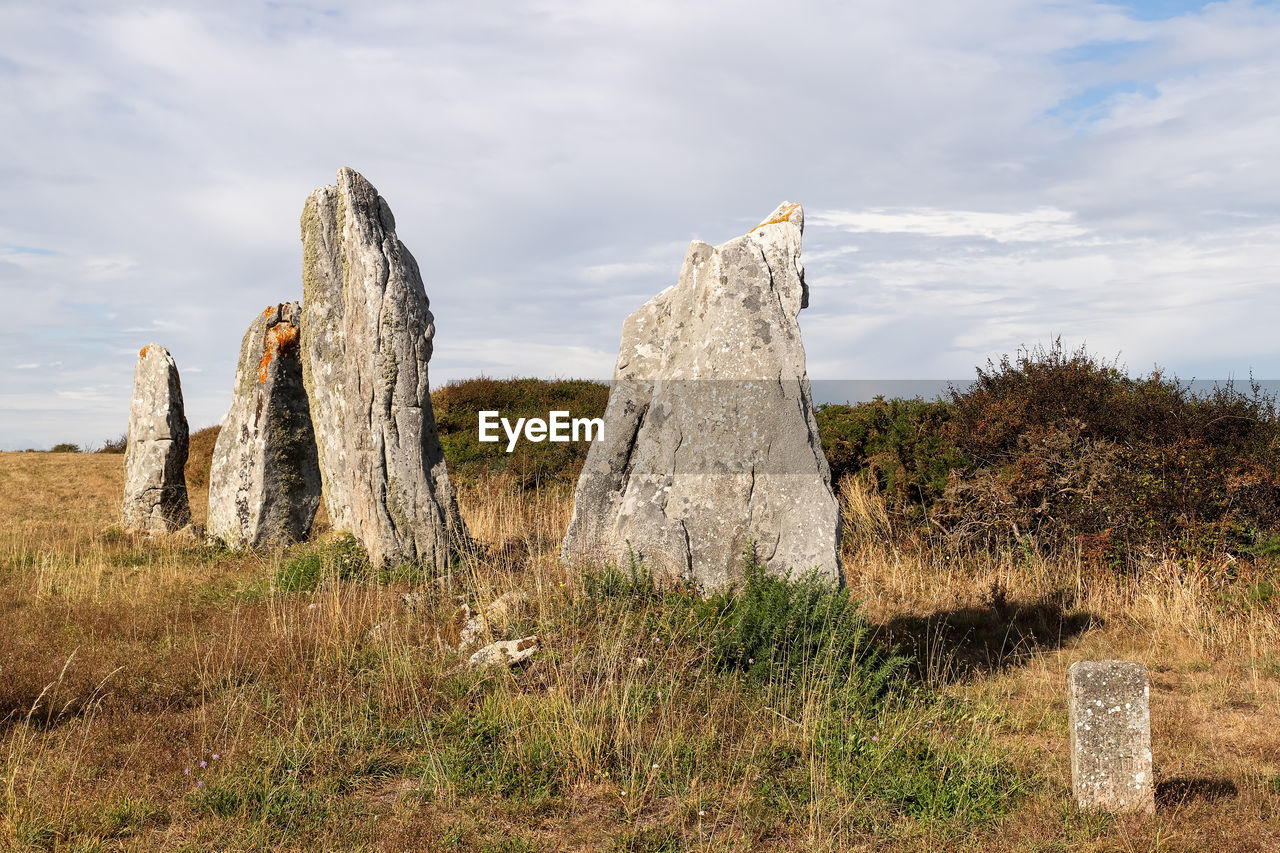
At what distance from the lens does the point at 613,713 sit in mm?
5637

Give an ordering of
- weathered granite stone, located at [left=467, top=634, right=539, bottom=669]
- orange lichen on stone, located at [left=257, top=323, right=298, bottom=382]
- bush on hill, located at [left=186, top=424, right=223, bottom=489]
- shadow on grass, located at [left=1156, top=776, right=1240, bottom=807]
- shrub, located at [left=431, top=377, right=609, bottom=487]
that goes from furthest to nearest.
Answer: bush on hill, located at [left=186, top=424, right=223, bottom=489]
shrub, located at [left=431, top=377, right=609, bottom=487]
orange lichen on stone, located at [left=257, top=323, right=298, bottom=382]
weathered granite stone, located at [left=467, top=634, right=539, bottom=669]
shadow on grass, located at [left=1156, top=776, right=1240, bottom=807]

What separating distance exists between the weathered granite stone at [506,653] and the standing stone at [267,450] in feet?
21.4

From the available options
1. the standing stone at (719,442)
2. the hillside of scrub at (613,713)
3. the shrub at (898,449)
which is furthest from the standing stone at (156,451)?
the shrub at (898,449)

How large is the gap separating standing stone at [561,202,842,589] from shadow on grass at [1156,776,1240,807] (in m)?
2.45

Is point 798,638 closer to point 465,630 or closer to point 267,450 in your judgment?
point 465,630

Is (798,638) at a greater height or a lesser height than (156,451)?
lesser

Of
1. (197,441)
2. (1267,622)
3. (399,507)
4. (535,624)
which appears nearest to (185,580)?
(399,507)

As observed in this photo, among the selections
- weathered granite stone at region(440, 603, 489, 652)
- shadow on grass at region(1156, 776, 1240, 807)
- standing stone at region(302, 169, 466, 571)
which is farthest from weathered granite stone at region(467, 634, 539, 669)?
shadow on grass at region(1156, 776, 1240, 807)

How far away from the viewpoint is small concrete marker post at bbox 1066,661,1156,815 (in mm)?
4977

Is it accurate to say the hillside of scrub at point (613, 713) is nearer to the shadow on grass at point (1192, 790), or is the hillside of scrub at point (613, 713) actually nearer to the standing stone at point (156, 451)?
the shadow on grass at point (1192, 790)

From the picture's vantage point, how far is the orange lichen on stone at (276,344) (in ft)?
40.9

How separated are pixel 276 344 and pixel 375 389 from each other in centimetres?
333

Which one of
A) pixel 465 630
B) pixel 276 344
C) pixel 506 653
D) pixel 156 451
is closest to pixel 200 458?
pixel 156 451

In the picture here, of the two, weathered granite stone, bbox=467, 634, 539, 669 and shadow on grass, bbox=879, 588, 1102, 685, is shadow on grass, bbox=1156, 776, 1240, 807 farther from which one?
weathered granite stone, bbox=467, 634, 539, 669
